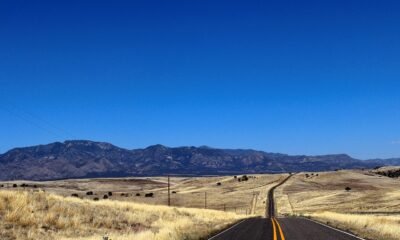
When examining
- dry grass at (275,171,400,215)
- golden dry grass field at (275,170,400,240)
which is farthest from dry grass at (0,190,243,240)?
dry grass at (275,171,400,215)

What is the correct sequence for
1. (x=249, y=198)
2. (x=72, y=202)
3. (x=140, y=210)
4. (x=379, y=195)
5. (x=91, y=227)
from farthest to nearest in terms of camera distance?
(x=249, y=198) → (x=379, y=195) → (x=140, y=210) → (x=72, y=202) → (x=91, y=227)

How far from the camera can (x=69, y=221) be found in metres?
28.7

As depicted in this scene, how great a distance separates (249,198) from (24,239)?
108 meters

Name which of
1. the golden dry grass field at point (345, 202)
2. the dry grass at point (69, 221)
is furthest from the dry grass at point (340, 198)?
the dry grass at point (69, 221)

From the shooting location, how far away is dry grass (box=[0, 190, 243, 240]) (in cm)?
2466

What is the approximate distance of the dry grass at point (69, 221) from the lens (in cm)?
2466

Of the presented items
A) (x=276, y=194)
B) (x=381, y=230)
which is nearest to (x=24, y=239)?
(x=381, y=230)

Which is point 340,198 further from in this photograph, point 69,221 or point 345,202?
point 69,221

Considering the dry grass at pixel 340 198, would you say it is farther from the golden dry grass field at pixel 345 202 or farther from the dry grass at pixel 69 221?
the dry grass at pixel 69 221

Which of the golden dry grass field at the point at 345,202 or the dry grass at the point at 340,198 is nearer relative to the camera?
the golden dry grass field at the point at 345,202

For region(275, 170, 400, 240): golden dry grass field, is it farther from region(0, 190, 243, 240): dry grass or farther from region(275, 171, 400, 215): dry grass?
region(0, 190, 243, 240): dry grass

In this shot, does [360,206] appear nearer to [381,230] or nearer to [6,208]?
[381,230]

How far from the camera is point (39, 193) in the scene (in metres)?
32.0

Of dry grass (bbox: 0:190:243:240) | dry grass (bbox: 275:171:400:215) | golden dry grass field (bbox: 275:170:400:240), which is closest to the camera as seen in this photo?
dry grass (bbox: 0:190:243:240)
